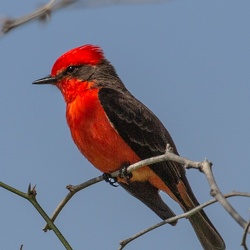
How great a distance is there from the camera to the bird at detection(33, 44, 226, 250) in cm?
621

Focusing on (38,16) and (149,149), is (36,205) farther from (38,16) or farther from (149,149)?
(149,149)

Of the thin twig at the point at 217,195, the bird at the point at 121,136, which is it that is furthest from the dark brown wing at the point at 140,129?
the thin twig at the point at 217,195

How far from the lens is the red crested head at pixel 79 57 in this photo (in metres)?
7.07

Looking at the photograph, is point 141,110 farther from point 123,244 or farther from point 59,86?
point 123,244

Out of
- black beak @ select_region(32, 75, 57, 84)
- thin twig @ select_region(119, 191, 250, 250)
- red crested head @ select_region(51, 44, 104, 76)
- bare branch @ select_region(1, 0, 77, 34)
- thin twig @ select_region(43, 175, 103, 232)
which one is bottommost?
thin twig @ select_region(119, 191, 250, 250)

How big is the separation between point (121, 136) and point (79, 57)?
1263 mm

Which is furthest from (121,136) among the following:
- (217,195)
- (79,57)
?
(217,195)

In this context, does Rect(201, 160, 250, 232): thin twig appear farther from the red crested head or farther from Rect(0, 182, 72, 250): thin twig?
the red crested head

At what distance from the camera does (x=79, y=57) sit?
7.18m

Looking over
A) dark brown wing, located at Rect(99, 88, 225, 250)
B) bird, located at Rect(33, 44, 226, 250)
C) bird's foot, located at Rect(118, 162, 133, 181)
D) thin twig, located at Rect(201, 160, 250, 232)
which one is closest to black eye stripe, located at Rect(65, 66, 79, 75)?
bird, located at Rect(33, 44, 226, 250)

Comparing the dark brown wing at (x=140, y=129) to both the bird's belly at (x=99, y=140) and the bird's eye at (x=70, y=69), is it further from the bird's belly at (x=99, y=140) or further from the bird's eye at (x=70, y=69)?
the bird's eye at (x=70, y=69)

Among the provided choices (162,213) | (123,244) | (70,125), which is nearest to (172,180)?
(162,213)

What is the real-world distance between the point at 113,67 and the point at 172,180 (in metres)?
1.77

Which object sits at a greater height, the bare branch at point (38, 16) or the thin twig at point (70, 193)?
the bare branch at point (38, 16)
